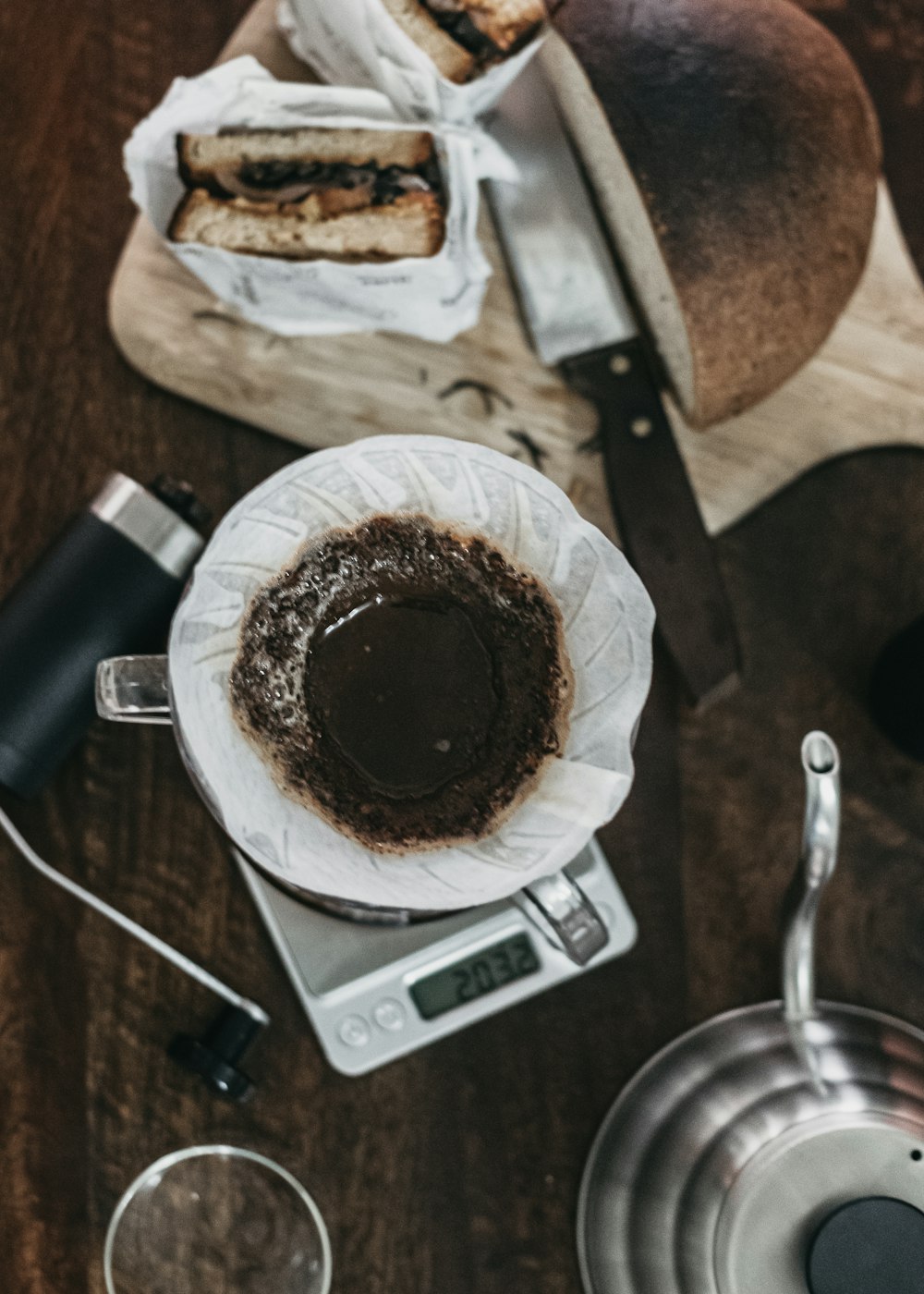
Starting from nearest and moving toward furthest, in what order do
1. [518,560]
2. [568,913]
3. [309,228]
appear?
[568,913] < [518,560] < [309,228]

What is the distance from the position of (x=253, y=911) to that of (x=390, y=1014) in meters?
0.15

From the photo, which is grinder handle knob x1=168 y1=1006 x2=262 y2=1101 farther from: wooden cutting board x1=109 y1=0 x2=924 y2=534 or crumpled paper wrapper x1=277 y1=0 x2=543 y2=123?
crumpled paper wrapper x1=277 y1=0 x2=543 y2=123

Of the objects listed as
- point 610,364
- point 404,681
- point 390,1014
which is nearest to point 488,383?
point 610,364

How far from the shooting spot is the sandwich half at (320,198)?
874 millimetres

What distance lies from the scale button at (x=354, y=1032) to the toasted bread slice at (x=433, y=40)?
2.60ft

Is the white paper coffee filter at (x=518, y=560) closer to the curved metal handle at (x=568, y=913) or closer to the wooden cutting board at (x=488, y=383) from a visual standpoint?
the curved metal handle at (x=568, y=913)

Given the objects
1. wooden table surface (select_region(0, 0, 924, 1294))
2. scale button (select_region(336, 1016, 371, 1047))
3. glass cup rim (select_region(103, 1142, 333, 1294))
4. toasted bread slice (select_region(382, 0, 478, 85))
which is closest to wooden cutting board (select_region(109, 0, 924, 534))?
wooden table surface (select_region(0, 0, 924, 1294))

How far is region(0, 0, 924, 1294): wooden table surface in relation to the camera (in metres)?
0.90

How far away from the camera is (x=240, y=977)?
36.0 inches

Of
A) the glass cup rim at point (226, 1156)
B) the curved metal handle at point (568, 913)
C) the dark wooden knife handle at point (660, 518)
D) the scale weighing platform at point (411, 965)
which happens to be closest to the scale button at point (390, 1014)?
the scale weighing platform at point (411, 965)

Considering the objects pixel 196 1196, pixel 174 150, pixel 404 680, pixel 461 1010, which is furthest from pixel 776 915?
pixel 174 150

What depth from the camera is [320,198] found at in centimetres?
88

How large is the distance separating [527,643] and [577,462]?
266 millimetres

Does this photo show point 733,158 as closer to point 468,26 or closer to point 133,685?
point 468,26
